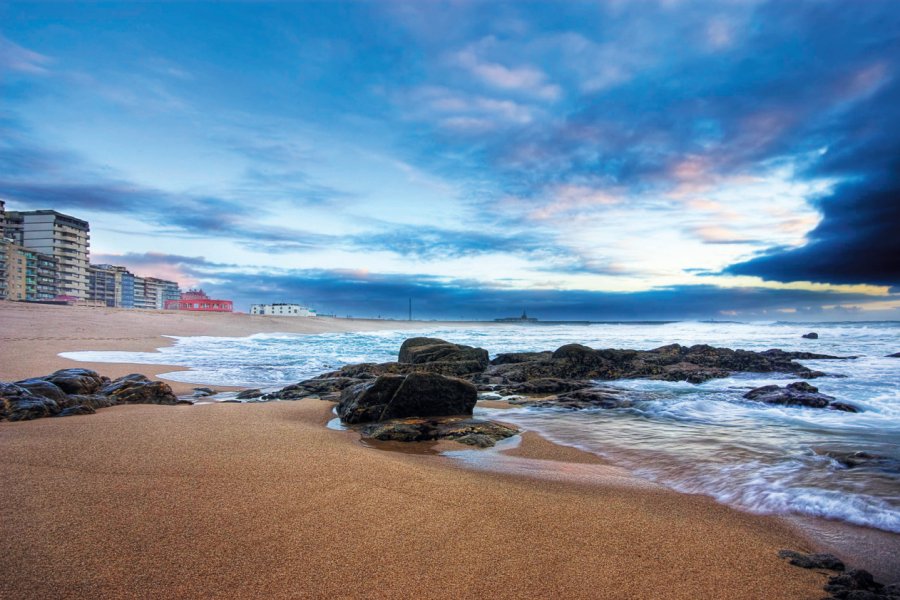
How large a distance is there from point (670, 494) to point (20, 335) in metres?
25.1

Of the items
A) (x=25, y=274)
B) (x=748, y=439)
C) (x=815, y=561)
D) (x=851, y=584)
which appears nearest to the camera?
(x=851, y=584)

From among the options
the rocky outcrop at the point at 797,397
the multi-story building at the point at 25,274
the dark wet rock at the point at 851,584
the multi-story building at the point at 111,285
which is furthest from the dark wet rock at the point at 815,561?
the multi-story building at the point at 111,285

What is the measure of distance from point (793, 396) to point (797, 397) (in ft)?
0.29

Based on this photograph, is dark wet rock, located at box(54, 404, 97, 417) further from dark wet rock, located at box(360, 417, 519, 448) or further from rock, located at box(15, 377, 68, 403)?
dark wet rock, located at box(360, 417, 519, 448)

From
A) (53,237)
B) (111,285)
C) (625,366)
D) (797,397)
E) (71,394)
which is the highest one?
(53,237)

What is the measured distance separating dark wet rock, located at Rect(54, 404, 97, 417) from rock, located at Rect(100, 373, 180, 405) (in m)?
1.13

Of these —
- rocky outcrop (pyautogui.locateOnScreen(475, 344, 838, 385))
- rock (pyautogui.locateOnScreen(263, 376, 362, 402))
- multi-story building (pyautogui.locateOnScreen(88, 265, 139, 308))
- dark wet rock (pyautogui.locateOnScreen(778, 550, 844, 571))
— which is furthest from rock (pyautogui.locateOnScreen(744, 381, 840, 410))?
multi-story building (pyautogui.locateOnScreen(88, 265, 139, 308))

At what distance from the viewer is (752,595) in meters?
2.65

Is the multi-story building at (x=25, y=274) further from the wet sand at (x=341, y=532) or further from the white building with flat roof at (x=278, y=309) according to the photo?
the wet sand at (x=341, y=532)

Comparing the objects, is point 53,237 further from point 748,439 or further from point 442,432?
point 748,439

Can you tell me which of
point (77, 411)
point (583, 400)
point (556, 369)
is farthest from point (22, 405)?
point (556, 369)

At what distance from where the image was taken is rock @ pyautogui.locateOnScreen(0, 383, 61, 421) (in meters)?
6.05

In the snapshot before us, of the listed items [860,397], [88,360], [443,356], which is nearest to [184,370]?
[88,360]

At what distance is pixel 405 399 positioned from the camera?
7.93m
